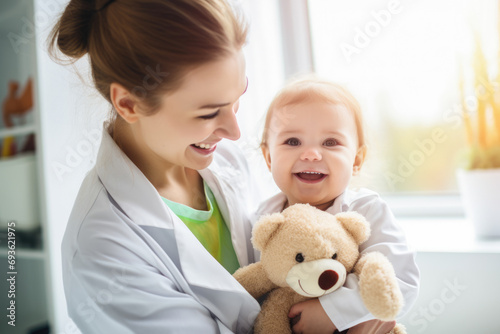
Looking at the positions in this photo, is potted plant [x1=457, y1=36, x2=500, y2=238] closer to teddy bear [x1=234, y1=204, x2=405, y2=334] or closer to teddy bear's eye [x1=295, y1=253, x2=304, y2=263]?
teddy bear [x1=234, y1=204, x2=405, y2=334]

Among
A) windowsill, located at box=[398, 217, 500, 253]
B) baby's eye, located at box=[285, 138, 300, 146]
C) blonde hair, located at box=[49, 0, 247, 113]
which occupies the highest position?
blonde hair, located at box=[49, 0, 247, 113]

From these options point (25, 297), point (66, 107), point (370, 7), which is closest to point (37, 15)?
point (66, 107)

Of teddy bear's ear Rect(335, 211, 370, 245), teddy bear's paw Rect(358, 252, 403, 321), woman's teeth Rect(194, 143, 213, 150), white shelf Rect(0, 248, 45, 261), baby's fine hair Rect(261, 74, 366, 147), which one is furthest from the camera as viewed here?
white shelf Rect(0, 248, 45, 261)

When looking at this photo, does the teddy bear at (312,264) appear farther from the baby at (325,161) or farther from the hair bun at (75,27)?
the hair bun at (75,27)

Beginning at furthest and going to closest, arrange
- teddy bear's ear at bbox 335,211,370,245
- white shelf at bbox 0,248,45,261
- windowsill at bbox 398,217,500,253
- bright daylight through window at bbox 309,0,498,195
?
bright daylight through window at bbox 309,0,498,195 < white shelf at bbox 0,248,45,261 < windowsill at bbox 398,217,500,253 < teddy bear's ear at bbox 335,211,370,245

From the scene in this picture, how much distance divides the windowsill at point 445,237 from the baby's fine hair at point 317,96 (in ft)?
1.63

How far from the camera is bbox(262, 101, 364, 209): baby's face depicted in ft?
3.58

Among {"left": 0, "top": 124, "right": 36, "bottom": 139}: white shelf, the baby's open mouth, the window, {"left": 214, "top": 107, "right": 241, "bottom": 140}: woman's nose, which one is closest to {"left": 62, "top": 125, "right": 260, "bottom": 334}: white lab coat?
{"left": 214, "top": 107, "right": 241, "bottom": 140}: woman's nose

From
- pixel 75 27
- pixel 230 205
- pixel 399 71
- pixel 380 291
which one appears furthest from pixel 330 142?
pixel 399 71

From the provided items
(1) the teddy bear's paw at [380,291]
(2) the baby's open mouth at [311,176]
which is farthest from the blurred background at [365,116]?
(1) the teddy bear's paw at [380,291]

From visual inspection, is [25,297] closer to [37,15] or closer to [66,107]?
[66,107]

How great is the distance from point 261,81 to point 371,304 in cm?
122

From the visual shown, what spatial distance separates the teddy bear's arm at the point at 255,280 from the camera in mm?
995

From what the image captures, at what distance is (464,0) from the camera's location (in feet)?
5.20
